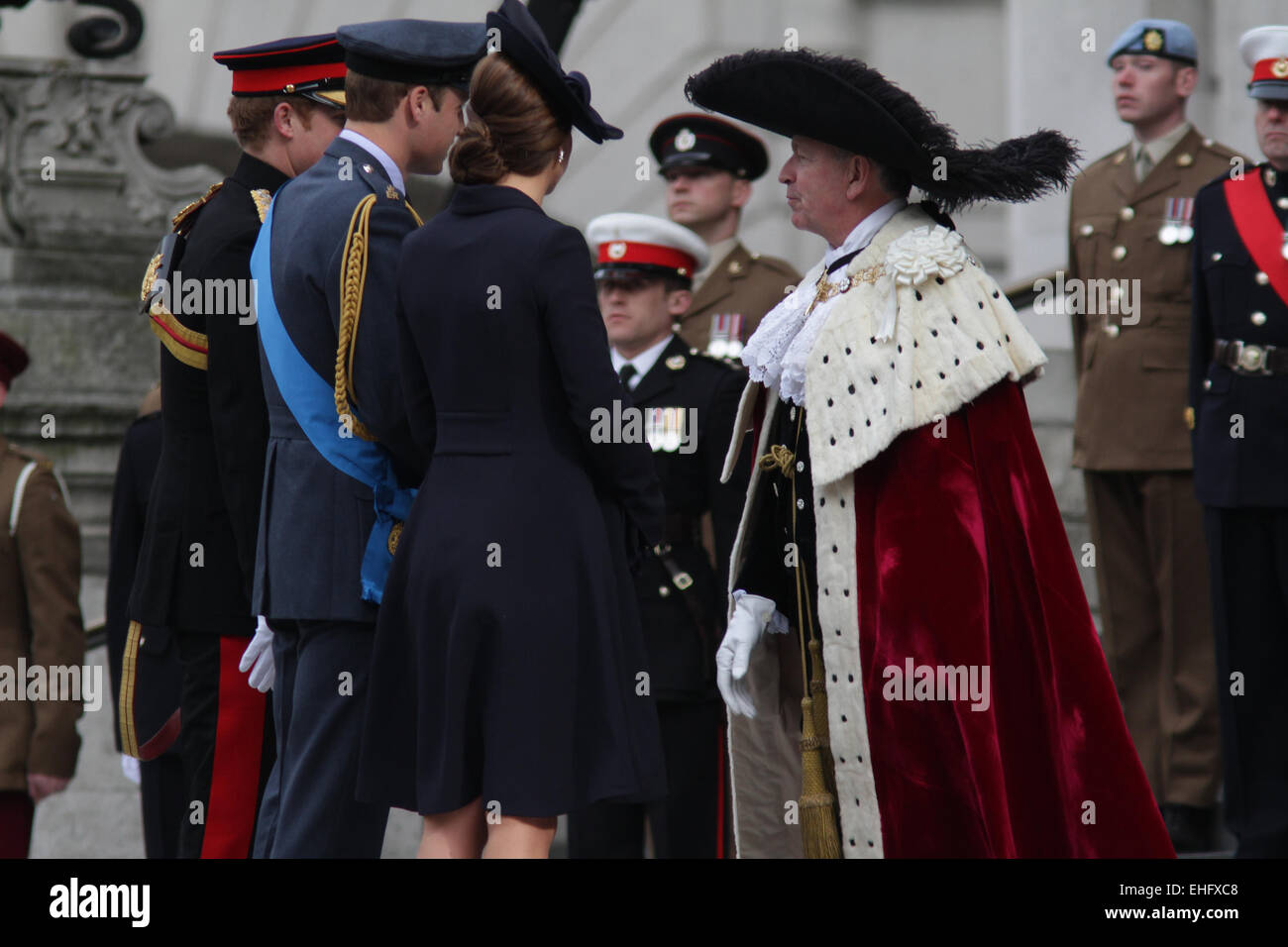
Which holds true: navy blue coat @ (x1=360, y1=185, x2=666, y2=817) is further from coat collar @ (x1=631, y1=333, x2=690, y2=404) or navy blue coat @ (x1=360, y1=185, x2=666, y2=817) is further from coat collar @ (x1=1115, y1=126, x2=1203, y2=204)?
coat collar @ (x1=1115, y1=126, x2=1203, y2=204)

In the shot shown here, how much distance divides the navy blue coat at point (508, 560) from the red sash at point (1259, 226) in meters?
2.63

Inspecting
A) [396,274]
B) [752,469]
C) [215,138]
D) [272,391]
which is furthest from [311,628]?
[215,138]

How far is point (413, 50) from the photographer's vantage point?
3.86 metres

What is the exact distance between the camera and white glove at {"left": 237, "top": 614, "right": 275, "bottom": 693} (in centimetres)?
401

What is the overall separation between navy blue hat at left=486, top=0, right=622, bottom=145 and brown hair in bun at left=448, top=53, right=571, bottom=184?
0.06 ft

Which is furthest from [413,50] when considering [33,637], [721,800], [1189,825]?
[1189,825]

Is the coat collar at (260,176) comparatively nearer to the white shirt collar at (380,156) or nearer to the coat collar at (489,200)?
the white shirt collar at (380,156)

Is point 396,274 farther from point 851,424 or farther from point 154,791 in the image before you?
Result: point 154,791

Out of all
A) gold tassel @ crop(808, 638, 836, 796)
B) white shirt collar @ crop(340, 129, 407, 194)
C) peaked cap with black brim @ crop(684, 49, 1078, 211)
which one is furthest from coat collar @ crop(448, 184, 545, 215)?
gold tassel @ crop(808, 638, 836, 796)

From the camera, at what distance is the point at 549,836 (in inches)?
138

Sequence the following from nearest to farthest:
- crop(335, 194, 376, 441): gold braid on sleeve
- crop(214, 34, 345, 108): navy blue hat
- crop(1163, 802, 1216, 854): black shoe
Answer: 1. crop(335, 194, 376, 441): gold braid on sleeve
2. crop(214, 34, 345, 108): navy blue hat
3. crop(1163, 802, 1216, 854): black shoe

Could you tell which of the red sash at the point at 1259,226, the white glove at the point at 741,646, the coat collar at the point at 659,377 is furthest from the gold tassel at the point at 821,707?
the red sash at the point at 1259,226

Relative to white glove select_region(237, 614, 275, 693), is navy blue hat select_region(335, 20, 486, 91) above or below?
above

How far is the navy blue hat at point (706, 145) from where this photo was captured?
21.4 ft
